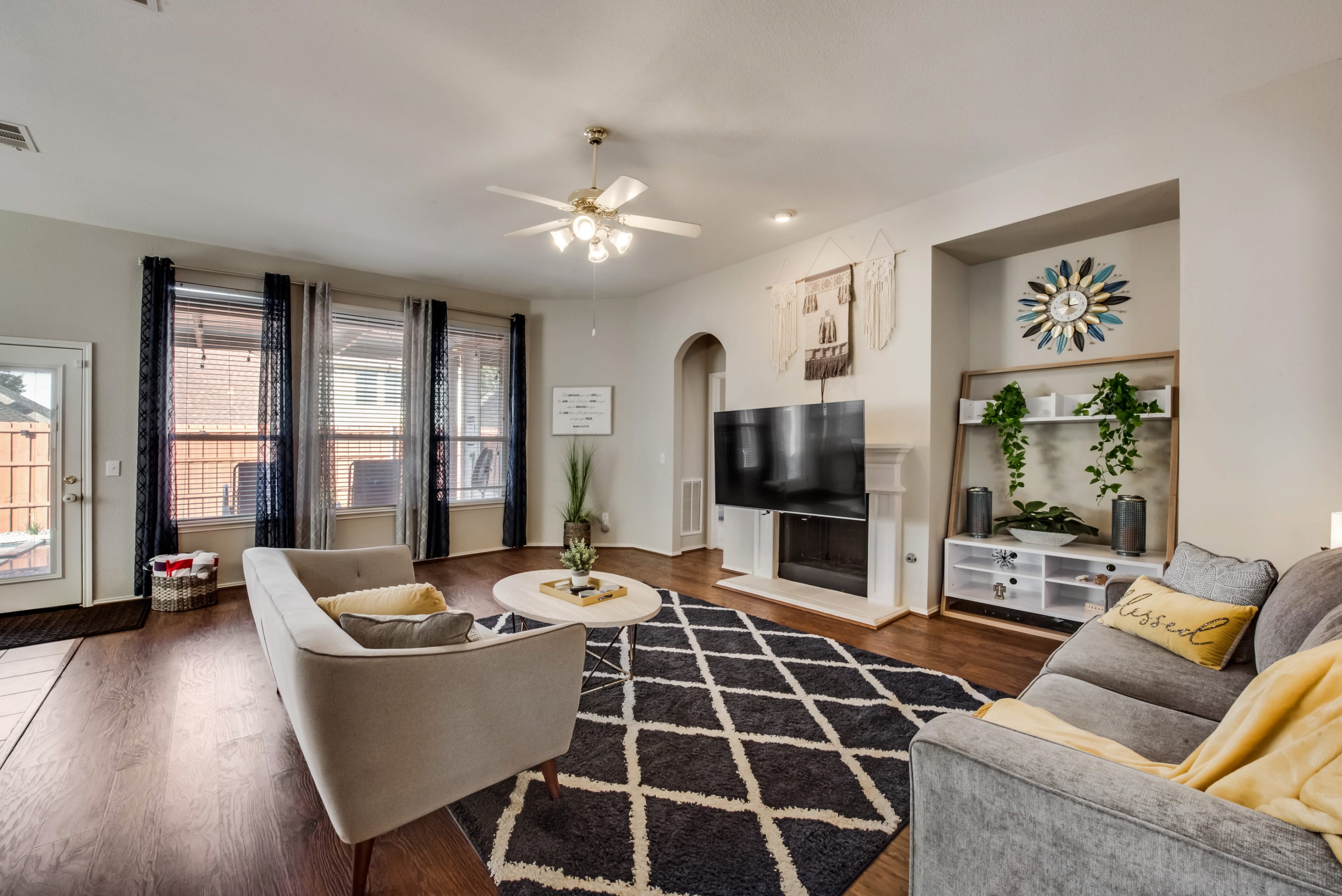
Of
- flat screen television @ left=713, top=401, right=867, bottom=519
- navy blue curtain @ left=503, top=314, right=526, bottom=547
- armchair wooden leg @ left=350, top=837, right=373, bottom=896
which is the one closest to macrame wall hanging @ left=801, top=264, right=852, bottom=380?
flat screen television @ left=713, top=401, right=867, bottom=519

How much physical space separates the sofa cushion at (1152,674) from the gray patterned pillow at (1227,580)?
0.58 ft

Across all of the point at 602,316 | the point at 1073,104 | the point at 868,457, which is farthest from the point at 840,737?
the point at 602,316

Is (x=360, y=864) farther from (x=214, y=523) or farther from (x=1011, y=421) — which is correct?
(x=214, y=523)

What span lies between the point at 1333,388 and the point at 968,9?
7.17ft

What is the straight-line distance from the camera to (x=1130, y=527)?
3.26 metres

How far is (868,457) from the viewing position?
4020 millimetres

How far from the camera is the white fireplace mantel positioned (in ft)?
12.7

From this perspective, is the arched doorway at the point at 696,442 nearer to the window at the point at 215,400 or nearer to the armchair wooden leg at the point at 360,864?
the window at the point at 215,400

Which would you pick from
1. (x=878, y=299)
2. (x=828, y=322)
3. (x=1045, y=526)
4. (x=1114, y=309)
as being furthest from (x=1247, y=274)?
(x=828, y=322)

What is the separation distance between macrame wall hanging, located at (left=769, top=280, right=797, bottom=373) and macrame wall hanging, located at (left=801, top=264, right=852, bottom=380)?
0.31 feet

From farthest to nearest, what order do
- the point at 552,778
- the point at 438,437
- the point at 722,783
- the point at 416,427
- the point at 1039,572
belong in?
the point at 438,437
the point at 416,427
the point at 1039,572
the point at 722,783
the point at 552,778

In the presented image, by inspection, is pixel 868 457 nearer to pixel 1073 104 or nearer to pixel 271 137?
pixel 1073 104

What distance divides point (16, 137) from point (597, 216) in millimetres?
2996

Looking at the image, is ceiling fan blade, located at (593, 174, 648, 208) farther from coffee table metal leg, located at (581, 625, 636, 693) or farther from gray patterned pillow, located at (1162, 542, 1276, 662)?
gray patterned pillow, located at (1162, 542, 1276, 662)
